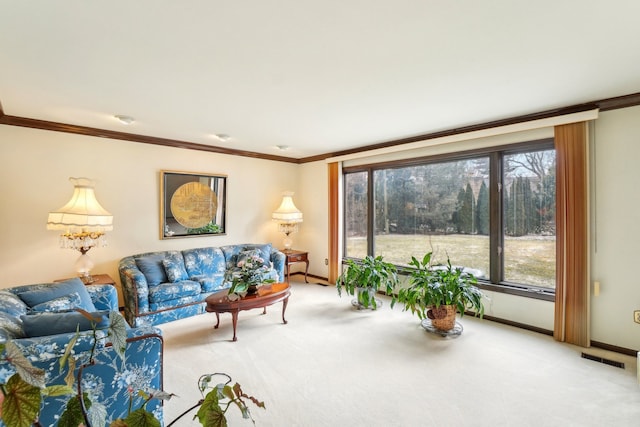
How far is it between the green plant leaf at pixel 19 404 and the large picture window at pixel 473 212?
167 inches

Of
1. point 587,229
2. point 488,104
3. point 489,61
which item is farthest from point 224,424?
point 587,229

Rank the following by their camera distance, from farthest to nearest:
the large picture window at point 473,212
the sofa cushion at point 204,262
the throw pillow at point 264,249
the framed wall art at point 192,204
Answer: the throw pillow at point 264,249 → the framed wall art at point 192,204 → the sofa cushion at point 204,262 → the large picture window at point 473,212

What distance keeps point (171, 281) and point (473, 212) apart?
4173mm

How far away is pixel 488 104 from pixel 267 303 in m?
3.18

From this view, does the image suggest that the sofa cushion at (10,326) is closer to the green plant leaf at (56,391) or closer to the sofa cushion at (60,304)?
the sofa cushion at (60,304)

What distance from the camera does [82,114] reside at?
3.46 meters

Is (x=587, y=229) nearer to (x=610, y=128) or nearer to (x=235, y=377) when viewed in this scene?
(x=610, y=128)

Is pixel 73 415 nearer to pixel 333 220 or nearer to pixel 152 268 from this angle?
pixel 152 268

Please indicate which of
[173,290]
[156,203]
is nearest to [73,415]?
[173,290]

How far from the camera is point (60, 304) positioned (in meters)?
2.41

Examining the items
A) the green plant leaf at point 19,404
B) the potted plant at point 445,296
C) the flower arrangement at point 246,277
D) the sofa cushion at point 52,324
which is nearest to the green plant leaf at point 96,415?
the green plant leaf at point 19,404

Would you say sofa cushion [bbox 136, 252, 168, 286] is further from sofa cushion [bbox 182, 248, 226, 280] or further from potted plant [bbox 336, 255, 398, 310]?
potted plant [bbox 336, 255, 398, 310]

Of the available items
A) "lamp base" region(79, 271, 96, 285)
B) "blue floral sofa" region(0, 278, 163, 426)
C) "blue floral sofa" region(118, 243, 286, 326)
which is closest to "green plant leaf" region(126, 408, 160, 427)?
"blue floral sofa" region(0, 278, 163, 426)

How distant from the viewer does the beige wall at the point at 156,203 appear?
296 cm
